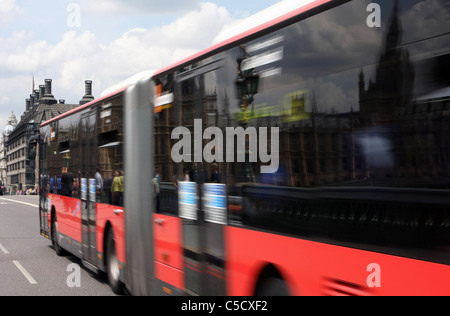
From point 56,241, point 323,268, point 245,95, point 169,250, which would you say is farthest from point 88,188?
point 323,268

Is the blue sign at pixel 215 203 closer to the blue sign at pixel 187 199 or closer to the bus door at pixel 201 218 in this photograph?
the bus door at pixel 201 218

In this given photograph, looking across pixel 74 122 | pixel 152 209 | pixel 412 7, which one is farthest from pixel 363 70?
pixel 74 122

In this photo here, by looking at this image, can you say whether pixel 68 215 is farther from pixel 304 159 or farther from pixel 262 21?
pixel 304 159

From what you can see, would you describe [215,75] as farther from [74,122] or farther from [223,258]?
[74,122]

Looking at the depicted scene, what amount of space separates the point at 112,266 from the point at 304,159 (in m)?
5.24

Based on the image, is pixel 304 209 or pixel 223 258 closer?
pixel 304 209

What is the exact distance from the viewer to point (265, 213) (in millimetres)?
4363

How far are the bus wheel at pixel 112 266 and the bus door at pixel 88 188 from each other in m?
0.69

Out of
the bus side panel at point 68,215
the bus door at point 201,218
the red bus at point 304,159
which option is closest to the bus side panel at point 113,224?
the red bus at point 304,159

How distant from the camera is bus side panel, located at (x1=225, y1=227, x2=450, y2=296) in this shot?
2.96 meters

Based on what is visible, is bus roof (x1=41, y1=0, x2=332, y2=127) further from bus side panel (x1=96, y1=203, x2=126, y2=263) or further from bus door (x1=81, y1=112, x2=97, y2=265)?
bus door (x1=81, y1=112, x2=97, y2=265)

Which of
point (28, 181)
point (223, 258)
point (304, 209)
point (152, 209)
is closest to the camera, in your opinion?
point (304, 209)

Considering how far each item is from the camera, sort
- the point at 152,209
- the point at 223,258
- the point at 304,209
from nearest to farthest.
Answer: the point at 304,209
the point at 223,258
the point at 152,209
